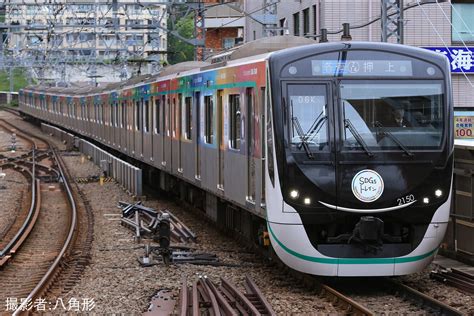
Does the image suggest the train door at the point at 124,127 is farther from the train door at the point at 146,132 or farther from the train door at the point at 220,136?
the train door at the point at 220,136

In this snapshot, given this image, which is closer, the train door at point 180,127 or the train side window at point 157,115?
the train door at point 180,127

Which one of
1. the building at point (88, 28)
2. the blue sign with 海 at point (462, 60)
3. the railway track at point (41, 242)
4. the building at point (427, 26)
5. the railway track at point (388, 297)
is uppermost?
the building at point (88, 28)

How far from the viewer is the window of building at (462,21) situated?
26.3m

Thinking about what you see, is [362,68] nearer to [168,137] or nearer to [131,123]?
[168,137]

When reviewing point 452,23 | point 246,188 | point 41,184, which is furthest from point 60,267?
point 452,23

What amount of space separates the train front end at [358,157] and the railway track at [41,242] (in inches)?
111

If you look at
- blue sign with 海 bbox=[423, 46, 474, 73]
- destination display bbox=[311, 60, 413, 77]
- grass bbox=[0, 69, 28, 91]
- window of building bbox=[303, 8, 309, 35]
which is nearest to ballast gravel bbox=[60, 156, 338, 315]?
destination display bbox=[311, 60, 413, 77]

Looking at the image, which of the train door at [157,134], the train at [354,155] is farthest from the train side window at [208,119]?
the train door at [157,134]

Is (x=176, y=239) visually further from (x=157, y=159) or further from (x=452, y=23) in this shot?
(x=452, y=23)

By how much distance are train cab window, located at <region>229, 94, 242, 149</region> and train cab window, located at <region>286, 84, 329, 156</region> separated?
203cm

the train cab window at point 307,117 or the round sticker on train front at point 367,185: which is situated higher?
the train cab window at point 307,117

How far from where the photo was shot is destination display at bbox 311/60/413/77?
1009cm

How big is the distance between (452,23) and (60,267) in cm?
1714

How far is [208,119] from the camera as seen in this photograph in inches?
567
